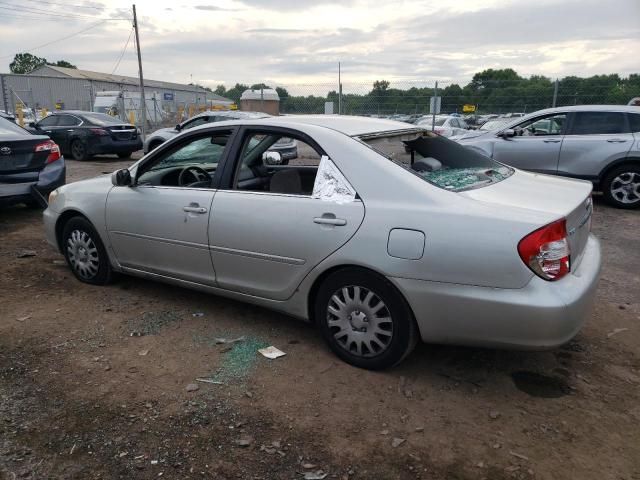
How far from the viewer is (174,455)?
255 centimetres

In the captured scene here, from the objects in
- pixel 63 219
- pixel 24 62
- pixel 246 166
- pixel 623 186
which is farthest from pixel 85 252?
pixel 24 62

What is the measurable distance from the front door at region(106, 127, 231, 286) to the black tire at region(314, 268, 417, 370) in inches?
40.0

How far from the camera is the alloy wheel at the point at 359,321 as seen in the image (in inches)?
123

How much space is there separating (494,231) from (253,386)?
165cm

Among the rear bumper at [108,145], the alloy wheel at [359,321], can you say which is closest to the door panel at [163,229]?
the alloy wheel at [359,321]

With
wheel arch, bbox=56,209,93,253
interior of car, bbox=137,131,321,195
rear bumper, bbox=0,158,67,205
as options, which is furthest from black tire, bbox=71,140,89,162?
interior of car, bbox=137,131,321,195

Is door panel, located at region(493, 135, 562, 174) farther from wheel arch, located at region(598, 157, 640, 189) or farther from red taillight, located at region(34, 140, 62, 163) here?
red taillight, located at region(34, 140, 62, 163)

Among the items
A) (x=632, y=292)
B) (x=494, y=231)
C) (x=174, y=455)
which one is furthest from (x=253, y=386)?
(x=632, y=292)

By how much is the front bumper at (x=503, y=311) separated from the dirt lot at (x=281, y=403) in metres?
0.42

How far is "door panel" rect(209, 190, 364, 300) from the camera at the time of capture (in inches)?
125

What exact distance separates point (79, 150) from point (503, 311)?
1405cm

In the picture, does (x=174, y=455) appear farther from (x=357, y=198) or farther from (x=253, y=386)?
(x=357, y=198)

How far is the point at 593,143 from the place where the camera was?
8.18 meters

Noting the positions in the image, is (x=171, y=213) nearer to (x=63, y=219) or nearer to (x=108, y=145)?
(x=63, y=219)
